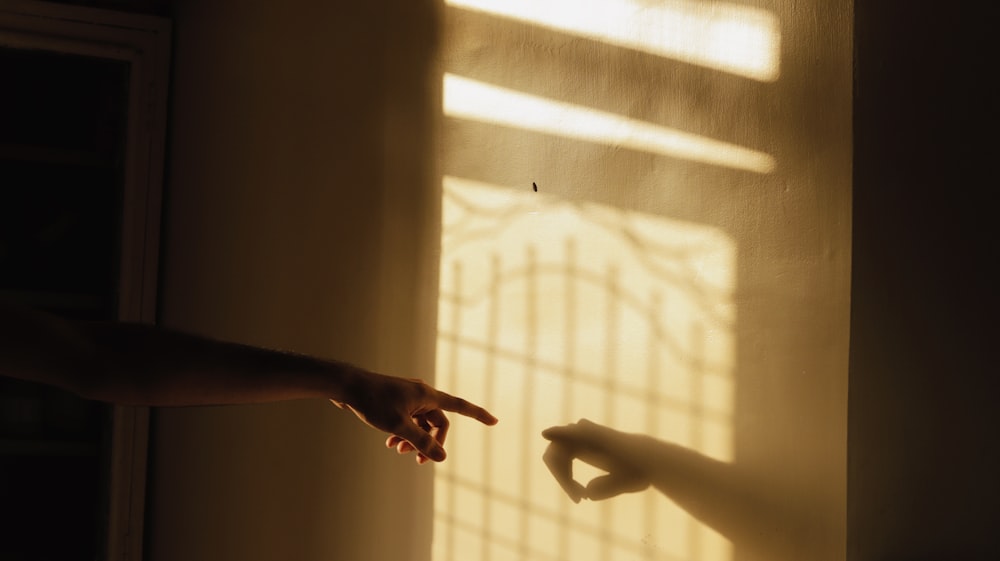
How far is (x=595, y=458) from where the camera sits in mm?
828

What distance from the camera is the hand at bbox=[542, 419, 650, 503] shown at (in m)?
0.78

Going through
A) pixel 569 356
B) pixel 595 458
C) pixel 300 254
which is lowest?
pixel 595 458

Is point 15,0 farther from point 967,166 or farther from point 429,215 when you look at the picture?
point 967,166

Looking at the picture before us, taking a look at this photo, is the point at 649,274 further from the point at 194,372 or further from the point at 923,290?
the point at 194,372

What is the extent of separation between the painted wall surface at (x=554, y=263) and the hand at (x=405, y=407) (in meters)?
0.05

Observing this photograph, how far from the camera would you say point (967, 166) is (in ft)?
1.72

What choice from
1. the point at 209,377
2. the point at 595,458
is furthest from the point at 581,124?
the point at 209,377

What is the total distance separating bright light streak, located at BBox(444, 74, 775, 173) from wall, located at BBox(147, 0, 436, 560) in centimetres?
10

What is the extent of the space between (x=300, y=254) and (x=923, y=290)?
3.87 ft

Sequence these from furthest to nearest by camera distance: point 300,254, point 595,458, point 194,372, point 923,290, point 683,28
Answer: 1. point 300,254
2. point 194,372
3. point 595,458
4. point 683,28
5. point 923,290

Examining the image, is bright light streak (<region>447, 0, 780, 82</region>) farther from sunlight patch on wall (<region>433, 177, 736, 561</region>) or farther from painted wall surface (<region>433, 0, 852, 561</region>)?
sunlight patch on wall (<region>433, 177, 736, 561</region>)

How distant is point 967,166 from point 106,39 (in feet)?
7.97

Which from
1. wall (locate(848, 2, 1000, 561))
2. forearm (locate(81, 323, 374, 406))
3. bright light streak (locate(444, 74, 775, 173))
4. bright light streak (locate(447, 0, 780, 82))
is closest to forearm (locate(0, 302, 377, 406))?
forearm (locate(81, 323, 374, 406))

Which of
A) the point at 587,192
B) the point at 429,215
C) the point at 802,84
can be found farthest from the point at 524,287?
the point at 802,84
